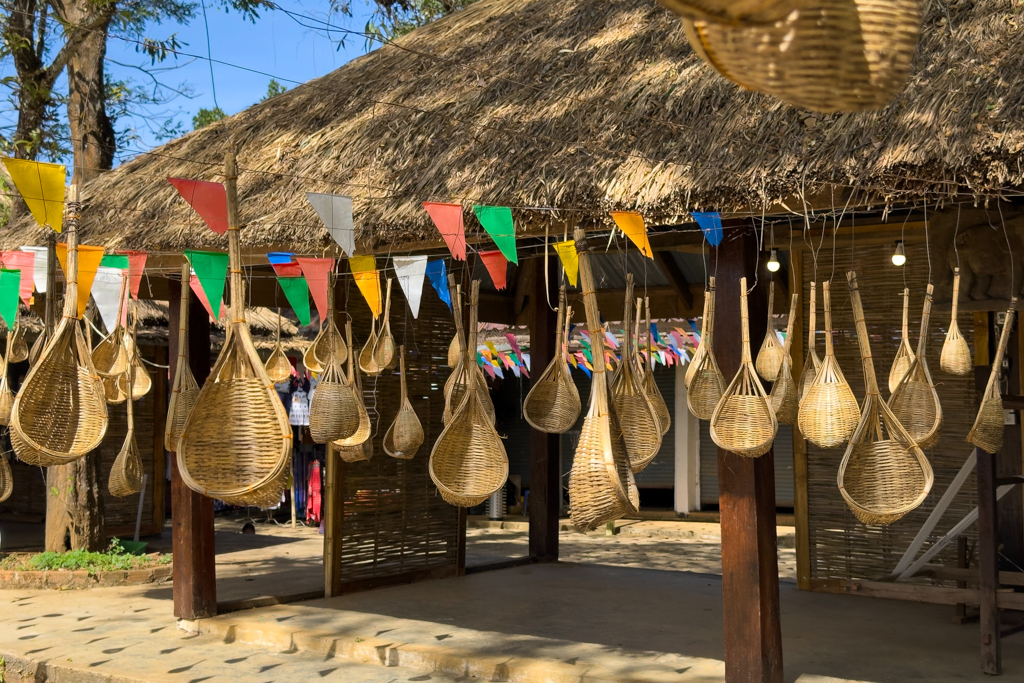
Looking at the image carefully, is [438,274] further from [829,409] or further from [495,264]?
[829,409]

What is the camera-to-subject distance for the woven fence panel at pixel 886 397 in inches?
250

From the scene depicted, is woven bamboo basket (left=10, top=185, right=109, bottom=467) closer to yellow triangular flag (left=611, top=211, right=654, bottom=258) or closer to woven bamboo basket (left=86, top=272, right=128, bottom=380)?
woven bamboo basket (left=86, top=272, right=128, bottom=380)

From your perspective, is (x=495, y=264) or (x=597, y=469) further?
(x=495, y=264)

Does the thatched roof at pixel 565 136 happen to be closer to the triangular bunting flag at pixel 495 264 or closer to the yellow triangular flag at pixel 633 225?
the yellow triangular flag at pixel 633 225

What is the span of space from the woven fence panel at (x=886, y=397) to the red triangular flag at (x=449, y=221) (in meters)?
3.16

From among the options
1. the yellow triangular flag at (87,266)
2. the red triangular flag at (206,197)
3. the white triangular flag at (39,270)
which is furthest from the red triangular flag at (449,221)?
the white triangular flag at (39,270)

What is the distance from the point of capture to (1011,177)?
365cm

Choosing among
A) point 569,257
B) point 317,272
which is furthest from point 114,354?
point 569,257

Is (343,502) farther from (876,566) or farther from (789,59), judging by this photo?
(789,59)

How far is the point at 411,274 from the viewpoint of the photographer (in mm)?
5398

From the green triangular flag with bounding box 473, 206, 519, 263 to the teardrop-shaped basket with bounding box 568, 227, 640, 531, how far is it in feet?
3.14

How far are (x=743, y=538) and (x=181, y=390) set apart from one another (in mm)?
2930

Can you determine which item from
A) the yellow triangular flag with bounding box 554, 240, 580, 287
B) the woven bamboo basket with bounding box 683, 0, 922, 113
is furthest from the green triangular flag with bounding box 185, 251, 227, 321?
the woven bamboo basket with bounding box 683, 0, 922, 113

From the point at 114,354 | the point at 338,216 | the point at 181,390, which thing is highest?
the point at 338,216
